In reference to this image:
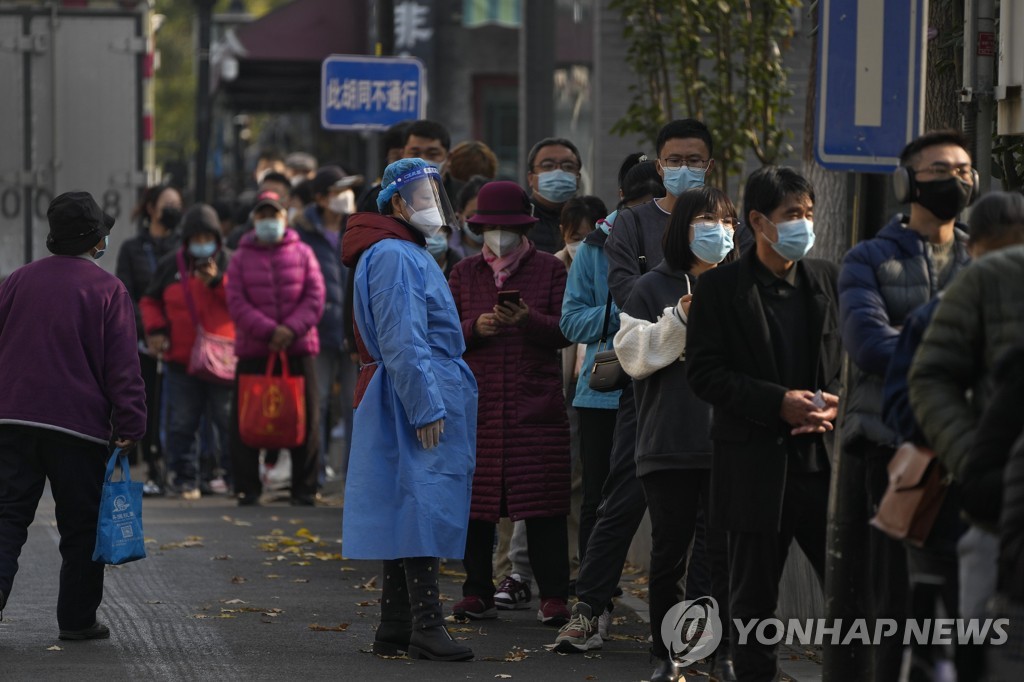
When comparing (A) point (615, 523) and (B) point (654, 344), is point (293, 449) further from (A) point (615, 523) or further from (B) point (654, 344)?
(B) point (654, 344)

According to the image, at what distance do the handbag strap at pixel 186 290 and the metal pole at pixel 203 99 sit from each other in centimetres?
912

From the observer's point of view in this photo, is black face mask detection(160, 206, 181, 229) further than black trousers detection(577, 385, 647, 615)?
Yes

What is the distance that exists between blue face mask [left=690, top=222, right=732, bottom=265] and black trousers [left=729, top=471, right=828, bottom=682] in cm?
107

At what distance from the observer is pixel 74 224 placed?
8.57 m

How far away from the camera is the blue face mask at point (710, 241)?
294 inches

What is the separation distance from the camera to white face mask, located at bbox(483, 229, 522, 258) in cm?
920

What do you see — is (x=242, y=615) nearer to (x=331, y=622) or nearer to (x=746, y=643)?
(x=331, y=622)

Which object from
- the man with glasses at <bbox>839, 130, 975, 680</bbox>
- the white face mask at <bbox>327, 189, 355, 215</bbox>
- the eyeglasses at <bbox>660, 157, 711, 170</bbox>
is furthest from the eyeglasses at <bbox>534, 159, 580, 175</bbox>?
the white face mask at <bbox>327, 189, 355, 215</bbox>

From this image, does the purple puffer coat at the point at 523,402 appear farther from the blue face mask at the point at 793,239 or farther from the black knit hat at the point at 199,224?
the black knit hat at the point at 199,224

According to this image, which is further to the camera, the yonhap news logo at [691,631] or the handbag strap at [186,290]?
the handbag strap at [186,290]

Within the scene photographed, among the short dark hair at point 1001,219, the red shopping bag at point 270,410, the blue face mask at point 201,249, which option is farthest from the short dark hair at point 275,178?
the short dark hair at point 1001,219

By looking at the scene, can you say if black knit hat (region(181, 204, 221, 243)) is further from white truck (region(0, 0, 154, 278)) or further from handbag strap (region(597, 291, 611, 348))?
handbag strap (region(597, 291, 611, 348))

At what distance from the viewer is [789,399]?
6.59 meters

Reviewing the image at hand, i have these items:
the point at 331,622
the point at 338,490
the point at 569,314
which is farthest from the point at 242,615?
the point at 338,490
